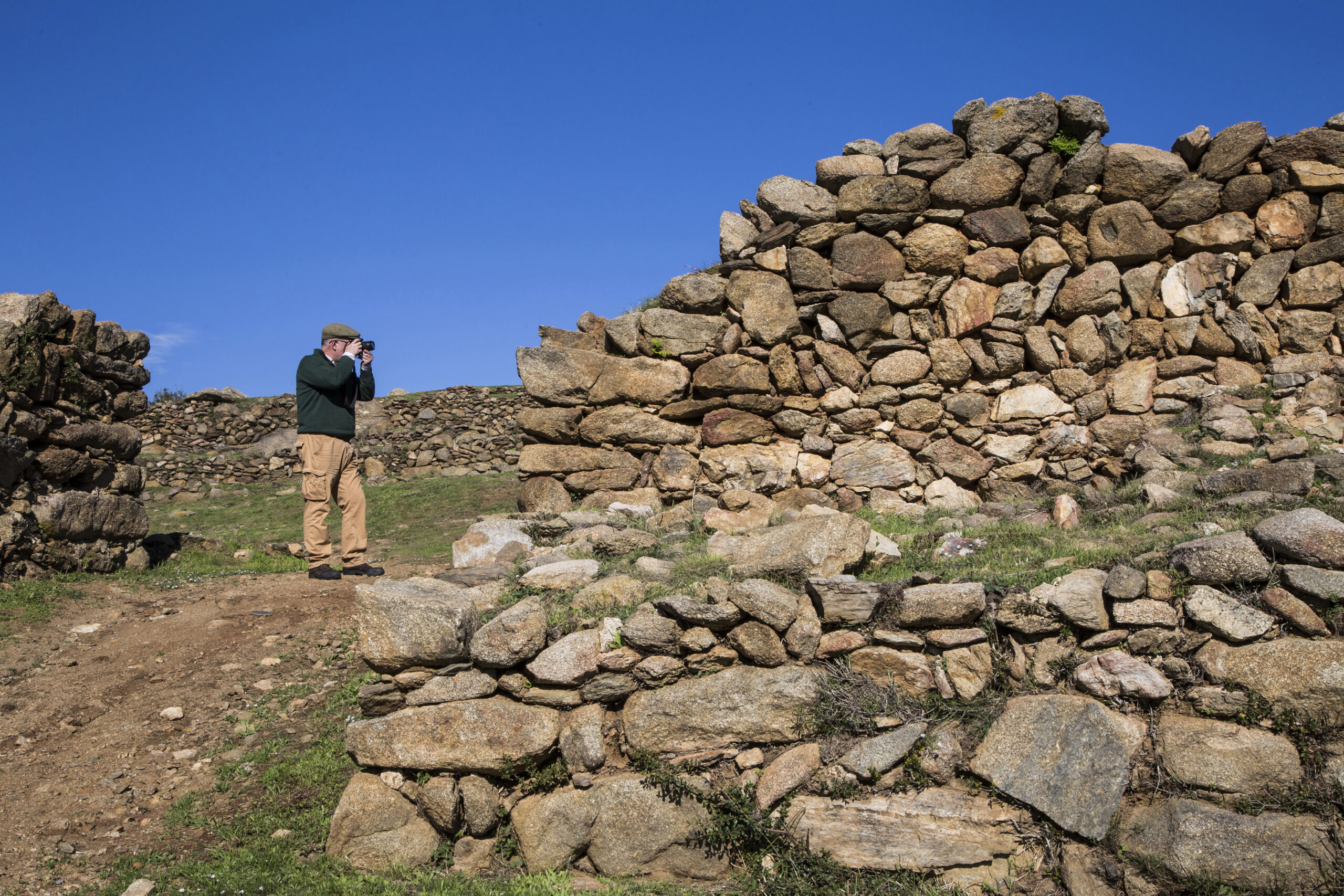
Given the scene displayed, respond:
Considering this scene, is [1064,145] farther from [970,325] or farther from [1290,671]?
[1290,671]

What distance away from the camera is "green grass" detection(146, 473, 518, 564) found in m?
9.63

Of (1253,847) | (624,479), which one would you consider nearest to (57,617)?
(624,479)

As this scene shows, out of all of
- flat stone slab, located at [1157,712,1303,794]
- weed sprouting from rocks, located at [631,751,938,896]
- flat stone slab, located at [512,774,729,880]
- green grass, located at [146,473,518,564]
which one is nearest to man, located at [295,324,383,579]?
green grass, located at [146,473,518,564]

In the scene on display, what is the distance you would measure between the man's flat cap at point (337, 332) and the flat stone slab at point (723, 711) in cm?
526

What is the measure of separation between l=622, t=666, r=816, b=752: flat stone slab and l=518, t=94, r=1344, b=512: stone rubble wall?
129 inches

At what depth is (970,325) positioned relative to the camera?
7.57m

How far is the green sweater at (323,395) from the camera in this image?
7.66m

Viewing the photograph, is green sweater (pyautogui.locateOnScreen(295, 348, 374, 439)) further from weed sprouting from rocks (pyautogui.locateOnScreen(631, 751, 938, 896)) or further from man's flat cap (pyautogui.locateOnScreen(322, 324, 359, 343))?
weed sprouting from rocks (pyautogui.locateOnScreen(631, 751, 938, 896))

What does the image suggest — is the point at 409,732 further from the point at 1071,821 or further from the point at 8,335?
the point at 8,335

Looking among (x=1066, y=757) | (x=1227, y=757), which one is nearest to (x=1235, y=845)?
(x=1227, y=757)

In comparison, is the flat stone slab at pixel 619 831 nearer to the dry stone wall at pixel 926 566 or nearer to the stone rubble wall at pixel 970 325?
the dry stone wall at pixel 926 566

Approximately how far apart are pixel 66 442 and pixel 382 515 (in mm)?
4571

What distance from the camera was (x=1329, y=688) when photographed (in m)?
3.79

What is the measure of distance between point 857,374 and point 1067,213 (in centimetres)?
232
